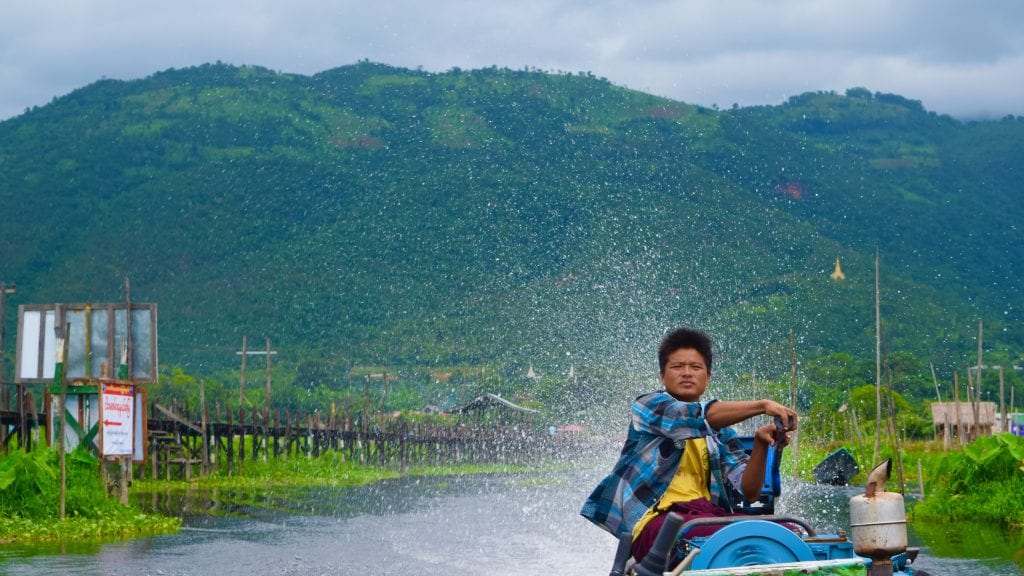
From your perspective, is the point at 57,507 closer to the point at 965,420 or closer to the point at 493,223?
the point at 965,420

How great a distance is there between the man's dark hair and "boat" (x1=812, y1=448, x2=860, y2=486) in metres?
22.8

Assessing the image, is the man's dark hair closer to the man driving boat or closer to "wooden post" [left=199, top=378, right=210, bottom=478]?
the man driving boat

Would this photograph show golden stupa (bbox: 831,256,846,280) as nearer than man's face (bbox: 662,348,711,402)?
No

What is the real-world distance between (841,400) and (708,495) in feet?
155

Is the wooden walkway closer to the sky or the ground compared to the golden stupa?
closer to the ground

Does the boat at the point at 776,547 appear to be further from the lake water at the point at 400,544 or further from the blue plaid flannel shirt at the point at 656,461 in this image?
the lake water at the point at 400,544

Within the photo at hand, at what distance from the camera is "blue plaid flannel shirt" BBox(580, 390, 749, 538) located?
6047mm

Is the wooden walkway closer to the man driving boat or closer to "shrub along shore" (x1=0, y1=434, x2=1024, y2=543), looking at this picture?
"shrub along shore" (x1=0, y1=434, x2=1024, y2=543)

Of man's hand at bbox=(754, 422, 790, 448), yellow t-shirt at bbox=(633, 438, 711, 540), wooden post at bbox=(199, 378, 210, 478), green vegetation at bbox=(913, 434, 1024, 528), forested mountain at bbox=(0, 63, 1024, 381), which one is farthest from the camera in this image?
forested mountain at bbox=(0, 63, 1024, 381)

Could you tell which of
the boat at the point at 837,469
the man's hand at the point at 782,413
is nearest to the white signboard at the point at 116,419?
the boat at the point at 837,469

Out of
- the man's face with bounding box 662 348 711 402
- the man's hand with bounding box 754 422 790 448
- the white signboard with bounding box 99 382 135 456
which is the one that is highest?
the man's face with bounding box 662 348 711 402

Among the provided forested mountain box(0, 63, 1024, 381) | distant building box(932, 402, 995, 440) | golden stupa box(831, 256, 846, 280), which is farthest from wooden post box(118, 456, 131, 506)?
golden stupa box(831, 256, 846, 280)

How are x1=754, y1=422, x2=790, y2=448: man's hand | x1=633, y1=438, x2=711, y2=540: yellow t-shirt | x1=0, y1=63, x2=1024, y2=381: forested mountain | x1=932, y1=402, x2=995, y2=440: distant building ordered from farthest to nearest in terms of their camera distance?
x1=0, y1=63, x2=1024, y2=381: forested mountain < x1=932, y1=402, x2=995, y2=440: distant building < x1=633, y1=438, x2=711, y2=540: yellow t-shirt < x1=754, y1=422, x2=790, y2=448: man's hand

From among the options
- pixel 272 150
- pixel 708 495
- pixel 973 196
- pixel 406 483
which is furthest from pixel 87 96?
pixel 708 495
